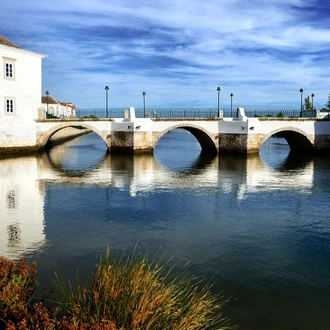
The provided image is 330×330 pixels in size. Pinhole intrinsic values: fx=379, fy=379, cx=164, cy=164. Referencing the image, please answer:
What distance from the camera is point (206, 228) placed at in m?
13.3

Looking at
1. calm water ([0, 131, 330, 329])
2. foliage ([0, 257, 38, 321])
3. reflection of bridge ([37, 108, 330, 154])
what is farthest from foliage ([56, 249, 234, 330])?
reflection of bridge ([37, 108, 330, 154])

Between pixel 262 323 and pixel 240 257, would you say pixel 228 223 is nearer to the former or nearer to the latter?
pixel 240 257

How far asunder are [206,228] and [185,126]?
2577 centimetres

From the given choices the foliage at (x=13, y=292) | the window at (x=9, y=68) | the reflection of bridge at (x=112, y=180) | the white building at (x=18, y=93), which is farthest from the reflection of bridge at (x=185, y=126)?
the foliage at (x=13, y=292)

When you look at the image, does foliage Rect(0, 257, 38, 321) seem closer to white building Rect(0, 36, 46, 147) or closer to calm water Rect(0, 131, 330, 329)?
calm water Rect(0, 131, 330, 329)

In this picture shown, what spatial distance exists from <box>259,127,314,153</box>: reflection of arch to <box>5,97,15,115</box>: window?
24388mm

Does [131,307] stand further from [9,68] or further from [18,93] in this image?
[18,93]

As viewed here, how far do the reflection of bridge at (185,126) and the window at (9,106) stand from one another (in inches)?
121

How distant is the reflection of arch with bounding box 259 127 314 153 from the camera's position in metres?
39.3

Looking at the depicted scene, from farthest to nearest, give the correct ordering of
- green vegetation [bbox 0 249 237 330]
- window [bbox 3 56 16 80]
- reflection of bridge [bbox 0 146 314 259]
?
1. window [bbox 3 56 16 80]
2. reflection of bridge [bbox 0 146 314 259]
3. green vegetation [bbox 0 249 237 330]

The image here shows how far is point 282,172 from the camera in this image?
2819cm

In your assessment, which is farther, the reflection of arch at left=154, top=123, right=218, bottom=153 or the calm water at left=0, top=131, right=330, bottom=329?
the reflection of arch at left=154, top=123, right=218, bottom=153

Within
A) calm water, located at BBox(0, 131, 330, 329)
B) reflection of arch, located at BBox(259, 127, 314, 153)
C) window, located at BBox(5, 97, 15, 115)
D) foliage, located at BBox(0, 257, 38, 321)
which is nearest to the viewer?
foliage, located at BBox(0, 257, 38, 321)

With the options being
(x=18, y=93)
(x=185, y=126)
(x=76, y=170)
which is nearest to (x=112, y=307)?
(x=76, y=170)
